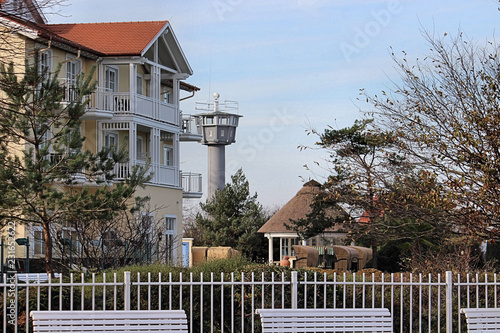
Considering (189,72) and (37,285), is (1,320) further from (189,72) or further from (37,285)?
(189,72)

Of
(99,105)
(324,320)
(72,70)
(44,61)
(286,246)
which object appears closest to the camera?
(324,320)

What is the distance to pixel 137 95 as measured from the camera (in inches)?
1197

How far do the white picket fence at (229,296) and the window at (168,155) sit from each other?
25042mm

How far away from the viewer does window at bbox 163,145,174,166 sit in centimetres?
3697

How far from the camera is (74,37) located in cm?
3153

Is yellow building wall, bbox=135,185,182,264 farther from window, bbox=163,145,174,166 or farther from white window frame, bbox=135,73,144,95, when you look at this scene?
white window frame, bbox=135,73,144,95

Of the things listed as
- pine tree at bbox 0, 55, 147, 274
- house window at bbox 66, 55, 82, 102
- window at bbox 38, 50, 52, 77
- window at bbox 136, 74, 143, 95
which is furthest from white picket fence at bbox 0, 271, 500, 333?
window at bbox 136, 74, 143, 95

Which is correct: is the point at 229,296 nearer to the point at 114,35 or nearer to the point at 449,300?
the point at 449,300

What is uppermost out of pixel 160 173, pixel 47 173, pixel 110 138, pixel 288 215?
pixel 110 138

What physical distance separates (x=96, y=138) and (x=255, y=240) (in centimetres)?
1844

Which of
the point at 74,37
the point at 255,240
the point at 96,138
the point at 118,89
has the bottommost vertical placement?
the point at 255,240

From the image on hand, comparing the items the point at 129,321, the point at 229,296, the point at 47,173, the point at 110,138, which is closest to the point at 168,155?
the point at 110,138

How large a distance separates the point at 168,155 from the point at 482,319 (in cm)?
2875

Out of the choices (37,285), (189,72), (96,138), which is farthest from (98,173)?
(189,72)
